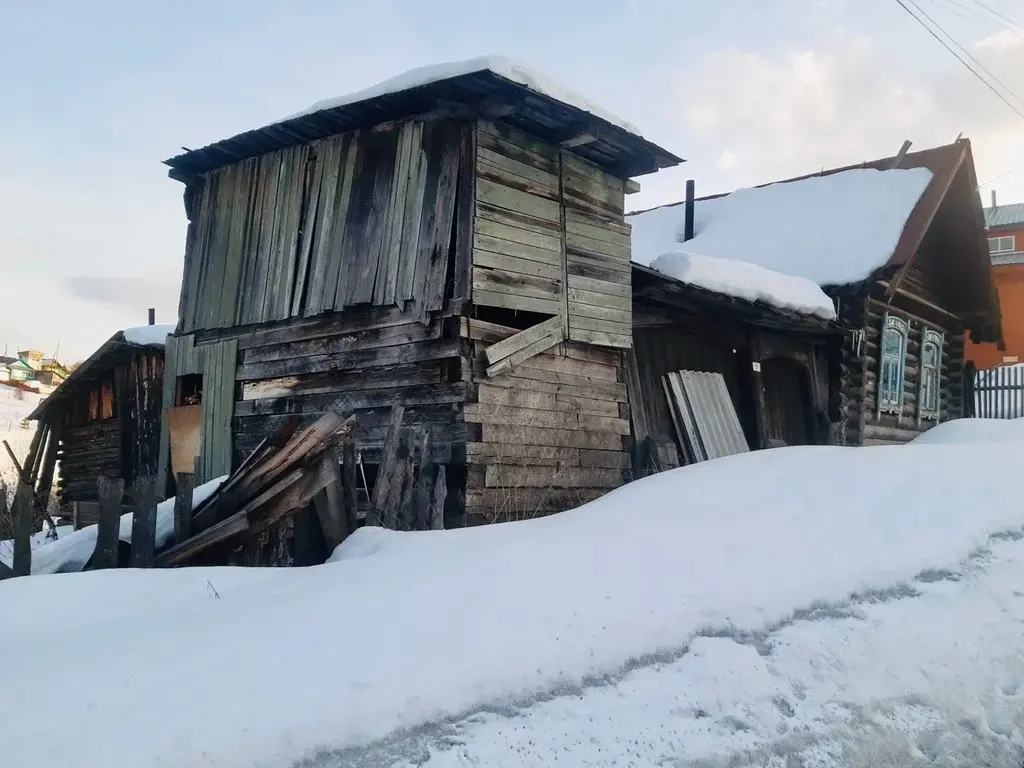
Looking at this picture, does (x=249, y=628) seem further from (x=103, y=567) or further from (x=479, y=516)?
(x=479, y=516)

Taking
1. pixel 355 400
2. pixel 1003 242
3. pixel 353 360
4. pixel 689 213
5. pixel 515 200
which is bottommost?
pixel 355 400

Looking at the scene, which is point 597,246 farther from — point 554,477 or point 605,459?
point 554,477

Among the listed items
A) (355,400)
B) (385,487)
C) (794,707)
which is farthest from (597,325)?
(794,707)

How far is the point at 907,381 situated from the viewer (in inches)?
651

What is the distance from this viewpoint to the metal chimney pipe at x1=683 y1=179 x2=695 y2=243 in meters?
17.6

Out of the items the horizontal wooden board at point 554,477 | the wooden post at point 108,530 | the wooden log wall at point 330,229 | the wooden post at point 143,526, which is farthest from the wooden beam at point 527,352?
the wooden post at point 108,530

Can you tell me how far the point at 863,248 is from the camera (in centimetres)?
1445

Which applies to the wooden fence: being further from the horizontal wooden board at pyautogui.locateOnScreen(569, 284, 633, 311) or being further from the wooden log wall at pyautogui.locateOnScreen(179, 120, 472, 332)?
the wooden log wall at pyautogui.locateOnScreen(179, 120, 472, 332)

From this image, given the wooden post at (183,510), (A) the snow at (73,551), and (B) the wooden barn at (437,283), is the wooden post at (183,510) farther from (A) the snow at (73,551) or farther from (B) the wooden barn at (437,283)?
(B) the wooden barn at (437,283)

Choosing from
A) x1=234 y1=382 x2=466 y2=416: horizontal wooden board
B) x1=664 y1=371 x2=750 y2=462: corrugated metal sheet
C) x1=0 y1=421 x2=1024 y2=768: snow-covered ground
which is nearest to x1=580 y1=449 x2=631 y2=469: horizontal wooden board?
x1=664 y1=371 x2=750 y2=462: corrugated metal sheet

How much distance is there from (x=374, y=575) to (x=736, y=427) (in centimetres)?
908

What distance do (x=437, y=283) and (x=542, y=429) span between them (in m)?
1.90

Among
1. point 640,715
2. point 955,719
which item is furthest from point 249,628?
point 955,719

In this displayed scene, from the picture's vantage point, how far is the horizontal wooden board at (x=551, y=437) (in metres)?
8.11
